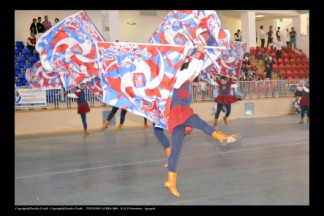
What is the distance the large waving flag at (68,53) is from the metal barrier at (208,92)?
4.31 metres

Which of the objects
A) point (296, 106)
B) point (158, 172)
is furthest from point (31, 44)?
point (158, 172)

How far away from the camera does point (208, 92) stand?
22688 millimetres

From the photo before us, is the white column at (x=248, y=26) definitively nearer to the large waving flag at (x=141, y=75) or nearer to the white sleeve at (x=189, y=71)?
the large waving flag at (x=141, y=75)

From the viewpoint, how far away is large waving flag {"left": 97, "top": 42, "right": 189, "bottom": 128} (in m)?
7.92

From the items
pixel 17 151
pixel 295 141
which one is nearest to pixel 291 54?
pixel 295 141

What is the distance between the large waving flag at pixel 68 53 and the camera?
42.1 ft

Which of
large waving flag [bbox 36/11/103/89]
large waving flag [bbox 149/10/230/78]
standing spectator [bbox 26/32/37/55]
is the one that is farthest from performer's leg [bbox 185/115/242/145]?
standing spectator [bbox 26/32/37/55]

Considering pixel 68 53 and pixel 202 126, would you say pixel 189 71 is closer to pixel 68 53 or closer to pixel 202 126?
pixel 202 126

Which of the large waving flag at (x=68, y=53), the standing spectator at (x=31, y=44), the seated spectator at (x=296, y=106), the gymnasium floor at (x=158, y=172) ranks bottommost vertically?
the gymnasium floor at (x=158, y=172)

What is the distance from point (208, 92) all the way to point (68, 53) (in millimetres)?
10511

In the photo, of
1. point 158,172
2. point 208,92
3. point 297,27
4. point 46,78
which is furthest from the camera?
point 297,27

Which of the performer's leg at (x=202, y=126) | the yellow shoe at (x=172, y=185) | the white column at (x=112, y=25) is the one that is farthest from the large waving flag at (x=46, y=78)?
the yellow shoe at (x=172, y=185)

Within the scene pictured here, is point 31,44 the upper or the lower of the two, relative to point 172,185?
upper

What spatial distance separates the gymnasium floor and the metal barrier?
3824 millimetres
